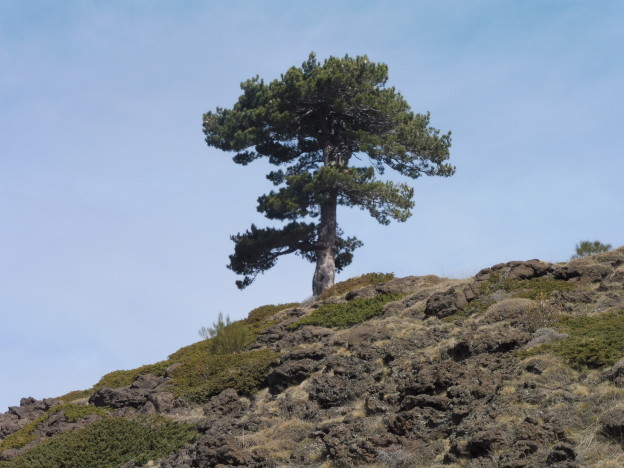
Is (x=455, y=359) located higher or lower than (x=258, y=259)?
lower

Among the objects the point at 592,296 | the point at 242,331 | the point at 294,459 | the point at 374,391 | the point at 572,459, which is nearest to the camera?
the point at 572,459

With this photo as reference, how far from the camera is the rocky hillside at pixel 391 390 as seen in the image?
11.8 m

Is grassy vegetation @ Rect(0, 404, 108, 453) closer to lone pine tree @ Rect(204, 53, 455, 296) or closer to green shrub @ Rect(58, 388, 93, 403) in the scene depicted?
green shrub @ Rect(58, 388, 93, 403)

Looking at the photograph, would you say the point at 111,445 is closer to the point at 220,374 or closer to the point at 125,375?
the point at 220,374

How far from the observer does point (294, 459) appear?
1314cm

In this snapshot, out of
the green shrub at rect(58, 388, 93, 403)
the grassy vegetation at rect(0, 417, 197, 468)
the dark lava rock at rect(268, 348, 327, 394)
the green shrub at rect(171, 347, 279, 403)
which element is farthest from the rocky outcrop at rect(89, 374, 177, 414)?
the dark lava rock at rect(268, 348, 327, 394)

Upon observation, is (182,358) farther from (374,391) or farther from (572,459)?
Answer: (572,459)

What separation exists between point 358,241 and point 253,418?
16.6 metres

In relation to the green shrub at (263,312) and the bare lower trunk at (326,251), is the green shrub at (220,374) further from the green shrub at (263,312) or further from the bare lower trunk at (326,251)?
the bare lower trunk at (326,251)

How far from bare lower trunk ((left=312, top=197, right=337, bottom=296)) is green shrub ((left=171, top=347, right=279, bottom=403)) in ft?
28.0

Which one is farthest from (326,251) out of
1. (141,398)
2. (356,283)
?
(141,398)

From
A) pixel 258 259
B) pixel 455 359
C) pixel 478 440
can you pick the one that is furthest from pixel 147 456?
pixel 258 259

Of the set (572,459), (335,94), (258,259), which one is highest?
(335,94)

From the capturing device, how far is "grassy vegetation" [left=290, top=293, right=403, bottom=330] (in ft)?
69.4
